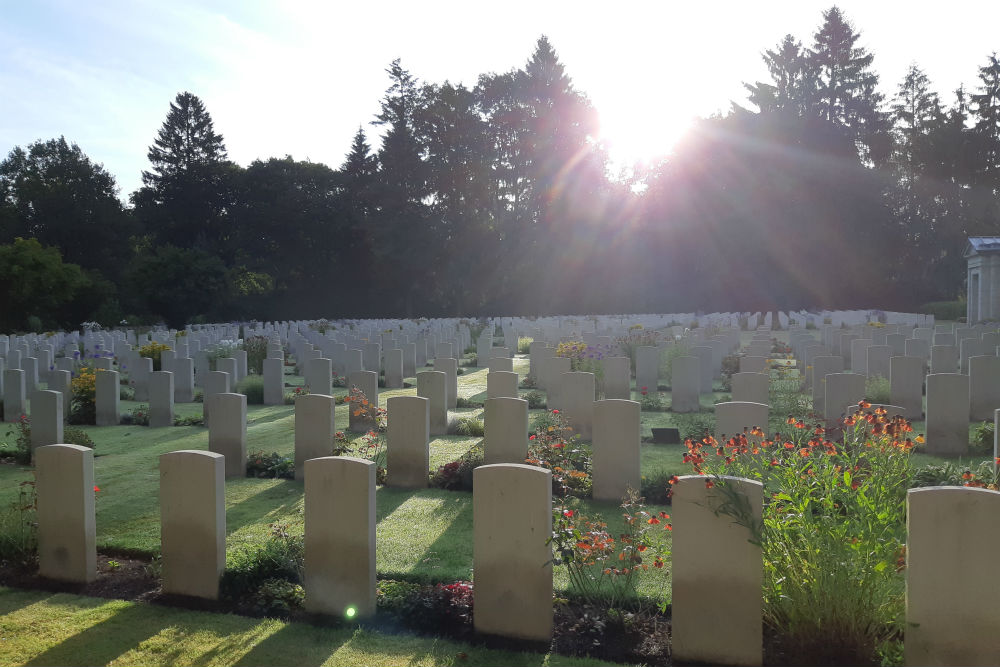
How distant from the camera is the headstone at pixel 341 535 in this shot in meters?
4.70

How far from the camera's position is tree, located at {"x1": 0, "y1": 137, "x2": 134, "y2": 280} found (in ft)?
161

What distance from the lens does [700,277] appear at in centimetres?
4894

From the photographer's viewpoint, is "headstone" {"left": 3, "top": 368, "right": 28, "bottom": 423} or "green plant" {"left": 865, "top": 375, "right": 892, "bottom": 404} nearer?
"green plant" {"left": 865, "top": 375, "right": 892, "bottom": 404}

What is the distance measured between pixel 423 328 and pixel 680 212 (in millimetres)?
25332

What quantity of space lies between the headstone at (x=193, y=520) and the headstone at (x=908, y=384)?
10.1m

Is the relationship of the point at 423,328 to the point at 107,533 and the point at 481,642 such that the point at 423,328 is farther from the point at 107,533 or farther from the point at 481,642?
the point at 481,642

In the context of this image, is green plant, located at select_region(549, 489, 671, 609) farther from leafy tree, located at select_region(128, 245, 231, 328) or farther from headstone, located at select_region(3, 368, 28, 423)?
leafy tree, located at select_region(128, 245, 231, 328)

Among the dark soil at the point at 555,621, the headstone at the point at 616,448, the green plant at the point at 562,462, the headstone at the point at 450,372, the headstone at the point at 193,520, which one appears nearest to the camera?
the dark soil at the point at 555,621

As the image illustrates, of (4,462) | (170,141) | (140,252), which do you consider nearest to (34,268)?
(140,252)

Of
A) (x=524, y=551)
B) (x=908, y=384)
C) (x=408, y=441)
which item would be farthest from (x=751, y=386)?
(x=524, y=551)

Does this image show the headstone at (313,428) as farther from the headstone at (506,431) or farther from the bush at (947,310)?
the bush at (947,310)

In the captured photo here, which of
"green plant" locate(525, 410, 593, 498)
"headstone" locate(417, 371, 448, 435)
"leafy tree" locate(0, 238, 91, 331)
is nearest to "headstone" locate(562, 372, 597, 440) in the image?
"green plant" locate(525, 410, 593, 498)

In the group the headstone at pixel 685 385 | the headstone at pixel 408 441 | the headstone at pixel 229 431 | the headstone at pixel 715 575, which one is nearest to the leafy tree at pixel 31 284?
the headstone at pixel 229 431

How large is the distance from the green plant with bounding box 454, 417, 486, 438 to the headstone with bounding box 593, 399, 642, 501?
350cm
